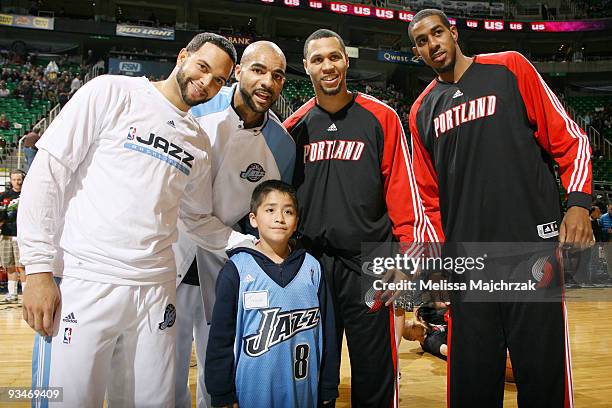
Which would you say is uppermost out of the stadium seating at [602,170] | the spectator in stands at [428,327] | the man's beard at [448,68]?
the stadium seating at [602,170]

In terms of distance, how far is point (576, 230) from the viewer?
6.44ft

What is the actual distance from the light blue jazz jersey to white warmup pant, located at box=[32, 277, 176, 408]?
31 cm

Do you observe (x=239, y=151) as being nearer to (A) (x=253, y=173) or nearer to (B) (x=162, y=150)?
(A) (x=253, y=173)

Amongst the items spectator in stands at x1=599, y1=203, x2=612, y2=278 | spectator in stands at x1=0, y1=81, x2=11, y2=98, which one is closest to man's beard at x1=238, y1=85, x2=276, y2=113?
spectator in stands at x1=599, y1=203, x2=612, y2=278

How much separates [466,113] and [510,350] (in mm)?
1085

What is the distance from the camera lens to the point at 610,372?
417cm

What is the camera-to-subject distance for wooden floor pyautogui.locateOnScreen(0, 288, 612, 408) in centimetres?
349

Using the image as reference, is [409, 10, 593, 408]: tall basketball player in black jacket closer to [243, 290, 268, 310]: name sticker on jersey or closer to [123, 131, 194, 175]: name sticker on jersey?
[243, 290, 268, 310]: name sticker on jersey

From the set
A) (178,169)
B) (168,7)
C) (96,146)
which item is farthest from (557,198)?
(168,7)

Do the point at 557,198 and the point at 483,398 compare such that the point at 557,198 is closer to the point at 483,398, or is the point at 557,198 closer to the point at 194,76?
the point at 483,398

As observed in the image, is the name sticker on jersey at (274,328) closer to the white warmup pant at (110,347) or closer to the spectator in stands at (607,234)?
the white warmup pant at (110,347)

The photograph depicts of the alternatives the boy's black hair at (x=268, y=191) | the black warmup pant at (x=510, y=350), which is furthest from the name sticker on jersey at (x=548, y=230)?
the boy's black hair at (x=268, y=191)

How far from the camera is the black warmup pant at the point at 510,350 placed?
2008 mm

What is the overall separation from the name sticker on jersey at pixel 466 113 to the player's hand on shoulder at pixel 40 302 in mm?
1808
